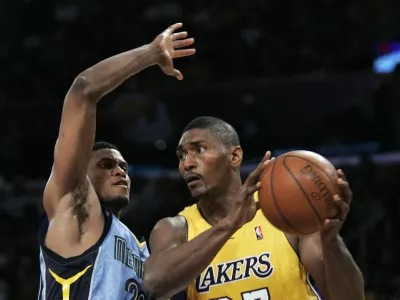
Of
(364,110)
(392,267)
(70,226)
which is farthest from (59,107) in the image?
(70,226)

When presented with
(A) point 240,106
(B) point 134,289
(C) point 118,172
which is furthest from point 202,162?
(A) point 240,106

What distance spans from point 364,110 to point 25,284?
433 centimetres

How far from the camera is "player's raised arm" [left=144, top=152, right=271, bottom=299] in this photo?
13.0 feet

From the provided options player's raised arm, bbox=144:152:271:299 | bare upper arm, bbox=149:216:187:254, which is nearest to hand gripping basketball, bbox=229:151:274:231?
player's raised arm, bbox=144:152:271:299

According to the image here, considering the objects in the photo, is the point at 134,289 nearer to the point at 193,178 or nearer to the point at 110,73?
the point at 193,178

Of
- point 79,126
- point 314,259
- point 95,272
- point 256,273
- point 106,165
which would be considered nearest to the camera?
point 79,126

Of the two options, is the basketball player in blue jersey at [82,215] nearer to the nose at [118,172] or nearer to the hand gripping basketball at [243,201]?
the nose at [118,172]

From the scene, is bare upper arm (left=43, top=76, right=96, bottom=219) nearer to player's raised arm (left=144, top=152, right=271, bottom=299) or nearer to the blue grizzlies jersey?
the blue grizzlies jersey

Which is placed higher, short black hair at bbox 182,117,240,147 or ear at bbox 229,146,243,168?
short black hair at bbox 182,117,240,147

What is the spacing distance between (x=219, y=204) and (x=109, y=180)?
68cm

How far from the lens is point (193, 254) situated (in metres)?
4.02

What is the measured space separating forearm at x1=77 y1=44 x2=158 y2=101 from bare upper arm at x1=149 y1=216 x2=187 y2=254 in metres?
0.97

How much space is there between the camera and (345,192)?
3.77 meters

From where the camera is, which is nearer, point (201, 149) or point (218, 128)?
point (201, 149)
